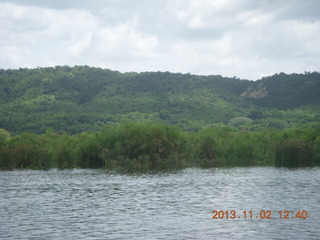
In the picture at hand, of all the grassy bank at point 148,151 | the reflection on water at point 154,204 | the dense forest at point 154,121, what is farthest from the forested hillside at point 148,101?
the reflection on water at point 154,204

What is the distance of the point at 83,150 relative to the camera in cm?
5159

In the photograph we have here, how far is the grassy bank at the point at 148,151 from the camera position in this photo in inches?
1897

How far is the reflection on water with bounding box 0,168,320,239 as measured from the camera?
20.1m

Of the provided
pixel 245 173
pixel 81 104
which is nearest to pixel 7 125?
pixel 81 104

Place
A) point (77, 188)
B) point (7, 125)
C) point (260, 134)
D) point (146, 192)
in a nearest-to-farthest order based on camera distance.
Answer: point (146, 192) < point (77, 188) < point (260, 134) < point (7, 125)

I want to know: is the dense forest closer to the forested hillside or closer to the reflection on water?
the forested hillside

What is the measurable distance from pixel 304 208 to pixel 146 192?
444 inches

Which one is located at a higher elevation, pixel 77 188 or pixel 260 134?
pixel 260 134

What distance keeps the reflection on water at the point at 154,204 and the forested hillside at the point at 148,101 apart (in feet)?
257

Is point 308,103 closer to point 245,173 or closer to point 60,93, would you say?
point 60,93
